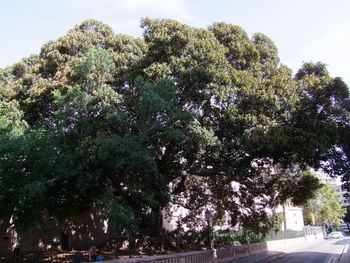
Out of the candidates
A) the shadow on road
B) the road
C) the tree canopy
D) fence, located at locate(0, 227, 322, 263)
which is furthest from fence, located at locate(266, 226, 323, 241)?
the tree canopy

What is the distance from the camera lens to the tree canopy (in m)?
11.6

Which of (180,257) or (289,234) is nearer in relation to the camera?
(180,257)

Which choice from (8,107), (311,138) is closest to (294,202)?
(311,138)

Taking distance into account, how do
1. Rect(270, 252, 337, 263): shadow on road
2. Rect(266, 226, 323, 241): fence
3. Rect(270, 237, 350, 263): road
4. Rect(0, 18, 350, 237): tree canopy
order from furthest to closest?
1. Rect(266, 226, 323, 241): fence
2. Rect(270, 237, 350, 263): road
3. Rect(270, 252, 337, 263): shadow on road
4. Rect(0, 18, 350, 237): tree canopy

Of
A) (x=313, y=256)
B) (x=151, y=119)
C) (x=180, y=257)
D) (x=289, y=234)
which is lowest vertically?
(x=313, y=256)

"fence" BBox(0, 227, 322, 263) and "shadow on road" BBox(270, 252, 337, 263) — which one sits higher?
"fence" BBox(0, 227, 322, 263)

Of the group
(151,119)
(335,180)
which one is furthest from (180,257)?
(335,180)

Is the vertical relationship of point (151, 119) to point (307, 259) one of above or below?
above

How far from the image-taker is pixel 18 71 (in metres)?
19.4

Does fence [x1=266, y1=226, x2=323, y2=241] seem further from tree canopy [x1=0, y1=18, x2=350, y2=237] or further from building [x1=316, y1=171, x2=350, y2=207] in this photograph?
tree canopy [x1=0, y1=18, x2=350, y2=237]

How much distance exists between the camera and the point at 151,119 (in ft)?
41.5

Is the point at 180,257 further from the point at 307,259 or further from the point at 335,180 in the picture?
the point at 335,180

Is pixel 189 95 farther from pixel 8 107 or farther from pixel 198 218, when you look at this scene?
pixel 198 218

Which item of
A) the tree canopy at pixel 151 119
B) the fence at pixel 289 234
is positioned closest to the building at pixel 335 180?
the tree canopy at pixel 151 119
